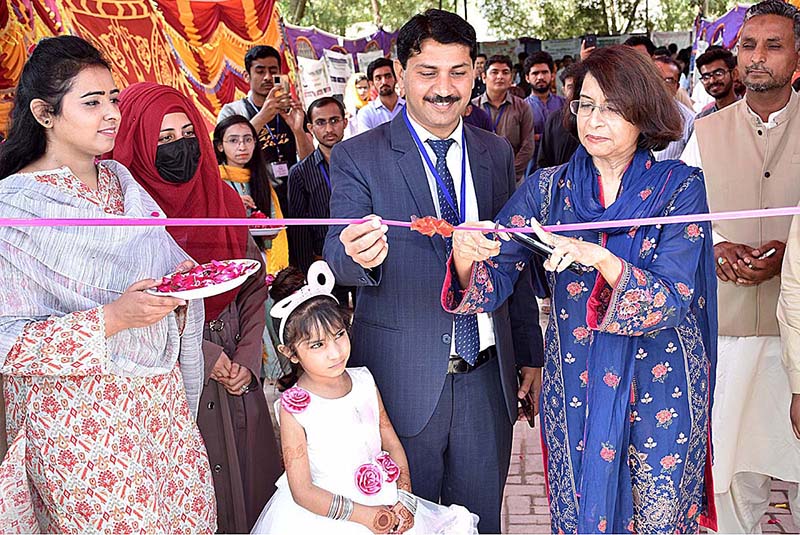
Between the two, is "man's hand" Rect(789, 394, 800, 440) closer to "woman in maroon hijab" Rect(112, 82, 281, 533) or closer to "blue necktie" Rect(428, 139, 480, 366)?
"blue necktie" Rect(428, 139, 480, 366)

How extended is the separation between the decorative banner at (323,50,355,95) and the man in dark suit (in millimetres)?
10104

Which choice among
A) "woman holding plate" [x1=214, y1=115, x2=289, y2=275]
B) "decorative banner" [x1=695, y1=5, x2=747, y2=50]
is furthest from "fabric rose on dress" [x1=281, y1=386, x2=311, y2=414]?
"decorative banner" [x1=695, y1=5, x2=747, y2=50]

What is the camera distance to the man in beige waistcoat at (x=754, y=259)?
315cm

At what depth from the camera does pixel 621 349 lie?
2238 millimetres

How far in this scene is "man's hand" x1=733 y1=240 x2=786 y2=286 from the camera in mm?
3061

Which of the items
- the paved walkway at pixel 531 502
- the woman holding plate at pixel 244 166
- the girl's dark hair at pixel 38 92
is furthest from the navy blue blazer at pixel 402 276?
the woman holding plate at pixel 244 166

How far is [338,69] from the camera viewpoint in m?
12.9

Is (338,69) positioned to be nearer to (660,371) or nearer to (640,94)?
(640,94)

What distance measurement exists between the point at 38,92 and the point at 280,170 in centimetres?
354

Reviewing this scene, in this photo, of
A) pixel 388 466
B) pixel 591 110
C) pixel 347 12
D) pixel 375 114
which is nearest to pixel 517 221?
pixel 591 110

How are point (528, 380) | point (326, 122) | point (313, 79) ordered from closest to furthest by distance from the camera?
point (528, 380), point (326, 122), point (313, 79)

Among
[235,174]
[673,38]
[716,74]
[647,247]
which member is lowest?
[647,247]

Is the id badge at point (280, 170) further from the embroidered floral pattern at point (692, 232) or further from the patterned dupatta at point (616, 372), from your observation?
the embroidered floral pattern at point (692, 232)

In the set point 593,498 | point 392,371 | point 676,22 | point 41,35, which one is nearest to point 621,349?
point 593,498
